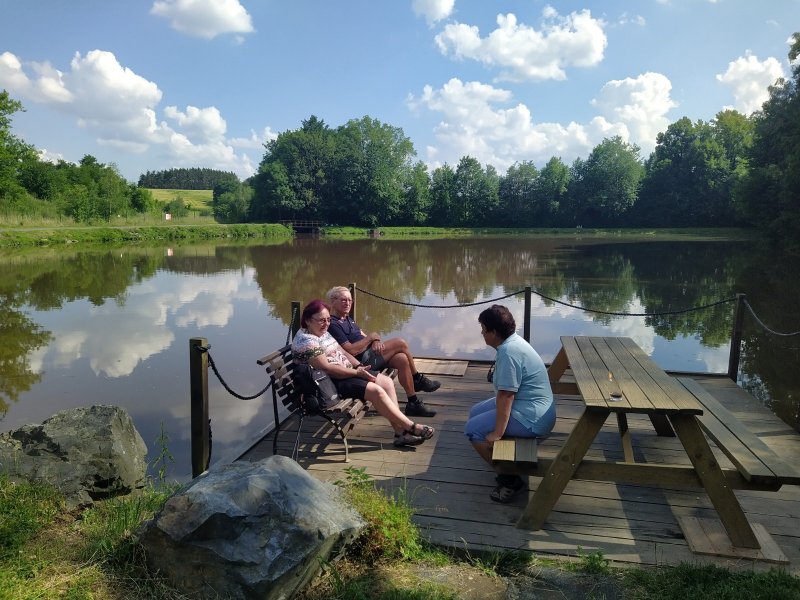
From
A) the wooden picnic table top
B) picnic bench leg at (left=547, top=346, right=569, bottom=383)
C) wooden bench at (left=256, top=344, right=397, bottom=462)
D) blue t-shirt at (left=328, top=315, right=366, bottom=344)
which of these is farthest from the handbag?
picnic bench leg at (left=547, top=346, right=569, bottom=383)

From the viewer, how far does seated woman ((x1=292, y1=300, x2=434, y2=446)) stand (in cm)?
514

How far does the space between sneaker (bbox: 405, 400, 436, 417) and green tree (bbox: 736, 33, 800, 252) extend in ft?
99.2

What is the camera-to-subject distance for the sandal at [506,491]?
4.14m

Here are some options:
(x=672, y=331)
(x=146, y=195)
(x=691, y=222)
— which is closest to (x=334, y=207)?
(x=146, y=195)

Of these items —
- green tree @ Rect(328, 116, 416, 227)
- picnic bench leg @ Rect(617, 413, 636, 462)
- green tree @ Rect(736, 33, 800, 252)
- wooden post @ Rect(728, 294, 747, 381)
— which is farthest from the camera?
green tree @ Rect(328, 116, 416, 227)

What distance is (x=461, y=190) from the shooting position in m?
79.8

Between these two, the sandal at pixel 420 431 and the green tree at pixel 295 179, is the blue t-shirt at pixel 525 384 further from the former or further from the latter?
the green tree at pixel 295 179

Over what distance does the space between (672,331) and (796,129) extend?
79.3 ft

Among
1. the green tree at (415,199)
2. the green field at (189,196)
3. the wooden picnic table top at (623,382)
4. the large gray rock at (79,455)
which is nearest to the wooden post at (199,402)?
the large gray rock at (79,455)

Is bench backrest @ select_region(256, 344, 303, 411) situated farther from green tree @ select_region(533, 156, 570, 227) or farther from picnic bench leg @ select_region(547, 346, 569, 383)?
green tree @ select_region(533, 156, 570, 227)

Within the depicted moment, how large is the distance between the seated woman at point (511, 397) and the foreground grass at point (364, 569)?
772 millimetres

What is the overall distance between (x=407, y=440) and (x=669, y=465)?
227cm

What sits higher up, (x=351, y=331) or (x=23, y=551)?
(x=351, y=331)

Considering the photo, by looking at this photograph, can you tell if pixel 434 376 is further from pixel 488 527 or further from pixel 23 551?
pixel 23 551
